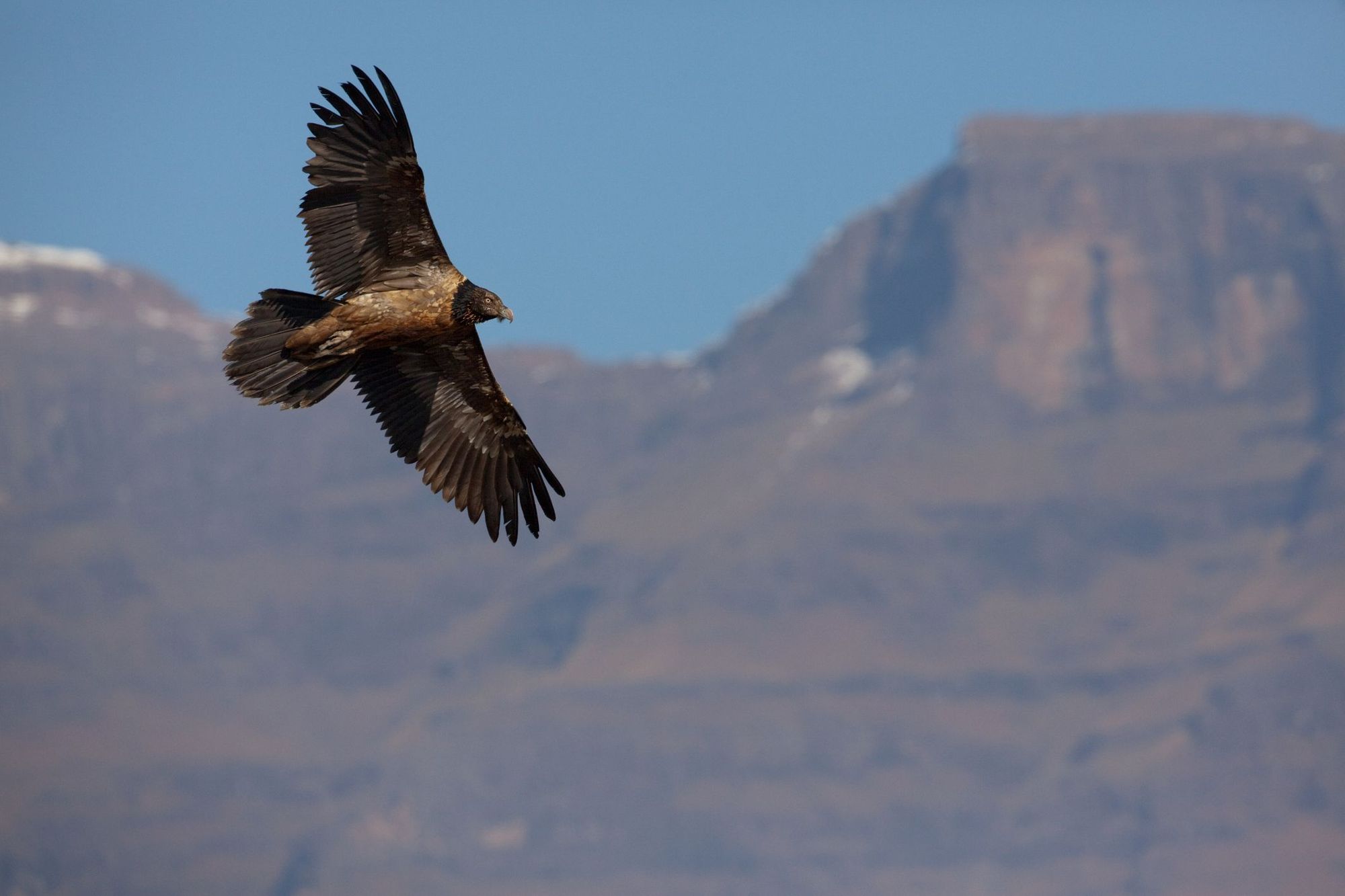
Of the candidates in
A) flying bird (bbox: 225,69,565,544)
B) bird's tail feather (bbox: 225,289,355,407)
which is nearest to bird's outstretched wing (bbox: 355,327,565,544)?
flying bird (bbox: 225,69,565,544)

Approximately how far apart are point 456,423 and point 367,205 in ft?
Answer: 12.0

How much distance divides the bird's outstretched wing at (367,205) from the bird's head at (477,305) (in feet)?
1.34

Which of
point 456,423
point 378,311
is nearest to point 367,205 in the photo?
point 378,311

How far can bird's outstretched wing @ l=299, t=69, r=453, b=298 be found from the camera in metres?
29.6

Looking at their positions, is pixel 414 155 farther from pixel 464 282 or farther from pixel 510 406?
pixel 510 406

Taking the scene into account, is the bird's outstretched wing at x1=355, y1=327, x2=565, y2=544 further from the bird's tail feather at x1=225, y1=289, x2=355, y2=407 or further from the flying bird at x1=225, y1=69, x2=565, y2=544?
the bird's tail feather at x1=225, y1=289, x2=355, y2=407

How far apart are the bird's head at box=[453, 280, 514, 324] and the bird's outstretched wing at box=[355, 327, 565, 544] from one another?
1.11m

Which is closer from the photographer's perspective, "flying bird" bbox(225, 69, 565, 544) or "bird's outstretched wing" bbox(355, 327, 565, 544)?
"flying bird" bbox(225, 69, 565, 544)

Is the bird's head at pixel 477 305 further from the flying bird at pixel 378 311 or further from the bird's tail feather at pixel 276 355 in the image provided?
the bird's tail feather at pixel 276 355

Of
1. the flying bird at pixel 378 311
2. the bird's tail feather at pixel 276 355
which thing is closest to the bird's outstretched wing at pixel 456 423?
the flying bird at pixel 378 311

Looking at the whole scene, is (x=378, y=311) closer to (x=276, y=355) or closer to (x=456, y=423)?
(x=276, y=355)

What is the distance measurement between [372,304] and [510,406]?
2639mm

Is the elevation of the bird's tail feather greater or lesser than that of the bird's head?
lesser

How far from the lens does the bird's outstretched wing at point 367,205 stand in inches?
1165
